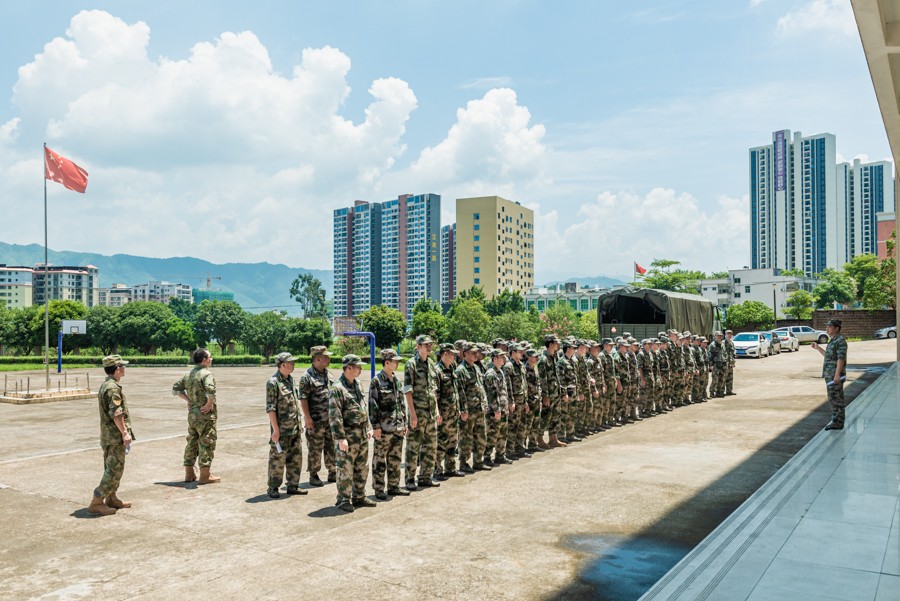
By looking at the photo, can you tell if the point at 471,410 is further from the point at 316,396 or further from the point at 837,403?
the point at 837,403

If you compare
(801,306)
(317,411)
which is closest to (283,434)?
(317,411)

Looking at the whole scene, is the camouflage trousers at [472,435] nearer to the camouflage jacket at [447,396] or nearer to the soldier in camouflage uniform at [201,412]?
the camouflage jacket at [447,396]

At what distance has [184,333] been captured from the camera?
2473 inches

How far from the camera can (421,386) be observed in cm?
801

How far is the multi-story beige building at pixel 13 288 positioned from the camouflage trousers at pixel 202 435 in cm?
20670

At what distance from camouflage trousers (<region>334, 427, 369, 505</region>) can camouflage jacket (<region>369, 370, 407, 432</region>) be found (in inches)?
11.9

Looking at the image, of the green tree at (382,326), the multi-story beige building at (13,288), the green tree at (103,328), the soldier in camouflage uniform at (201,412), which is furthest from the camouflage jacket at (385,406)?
the multi-story beige building at (13,288)

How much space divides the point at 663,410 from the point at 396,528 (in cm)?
995

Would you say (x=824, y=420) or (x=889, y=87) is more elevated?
(x=889, y=87)

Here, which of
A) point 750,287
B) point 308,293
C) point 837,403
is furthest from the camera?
point 308,293

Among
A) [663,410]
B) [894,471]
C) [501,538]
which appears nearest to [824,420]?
[663,410]

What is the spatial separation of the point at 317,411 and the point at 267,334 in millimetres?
50178

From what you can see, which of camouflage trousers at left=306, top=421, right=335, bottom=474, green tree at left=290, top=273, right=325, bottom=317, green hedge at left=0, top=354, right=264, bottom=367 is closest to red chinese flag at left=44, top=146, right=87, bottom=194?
camouflage trousers at left=306, top=421, right=335, bottom=474

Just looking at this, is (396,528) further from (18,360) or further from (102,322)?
(102,322)
